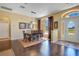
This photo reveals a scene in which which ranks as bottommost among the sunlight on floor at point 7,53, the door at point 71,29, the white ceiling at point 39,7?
the sunlight on floor at point 7,53

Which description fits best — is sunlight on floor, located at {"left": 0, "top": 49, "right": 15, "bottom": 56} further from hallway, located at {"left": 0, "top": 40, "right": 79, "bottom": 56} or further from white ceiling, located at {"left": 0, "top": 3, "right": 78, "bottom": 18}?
white ceiling, located at {"left": 0, "top": 3, "right": 78, "bottom": 18}

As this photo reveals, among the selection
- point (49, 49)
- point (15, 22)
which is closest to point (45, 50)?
point (49, 49)

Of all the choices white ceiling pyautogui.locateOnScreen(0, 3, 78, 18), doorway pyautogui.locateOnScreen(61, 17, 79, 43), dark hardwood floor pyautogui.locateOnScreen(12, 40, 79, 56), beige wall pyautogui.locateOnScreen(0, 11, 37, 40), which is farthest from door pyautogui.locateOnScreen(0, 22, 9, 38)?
doorway pyautogui.locateOnScreen(61, 17, 79, 43)

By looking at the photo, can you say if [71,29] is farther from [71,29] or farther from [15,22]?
[15,22]

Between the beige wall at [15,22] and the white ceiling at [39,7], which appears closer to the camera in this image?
the white ceiling at [39,7]

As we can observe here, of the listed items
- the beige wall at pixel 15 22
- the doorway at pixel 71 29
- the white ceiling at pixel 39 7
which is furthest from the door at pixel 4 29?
the doorway at pixel 71 29

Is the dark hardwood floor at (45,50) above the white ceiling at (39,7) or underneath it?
Answer: underneath

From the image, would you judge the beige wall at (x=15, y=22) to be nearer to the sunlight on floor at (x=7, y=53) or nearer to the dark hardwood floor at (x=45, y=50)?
the dark hardwood floor at (x=45, y=50)

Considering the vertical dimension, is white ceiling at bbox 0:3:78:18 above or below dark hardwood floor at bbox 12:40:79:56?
above

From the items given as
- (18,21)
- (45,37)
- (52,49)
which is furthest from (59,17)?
(18,21)

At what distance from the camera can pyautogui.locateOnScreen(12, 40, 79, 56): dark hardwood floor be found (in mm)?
2322

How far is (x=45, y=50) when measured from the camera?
243 centimetres

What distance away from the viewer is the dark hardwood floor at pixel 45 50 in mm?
2322

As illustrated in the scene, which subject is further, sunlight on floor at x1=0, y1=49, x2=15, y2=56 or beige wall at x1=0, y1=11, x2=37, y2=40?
beige wall at x1=0, y1=11, x2=37, y2=40
